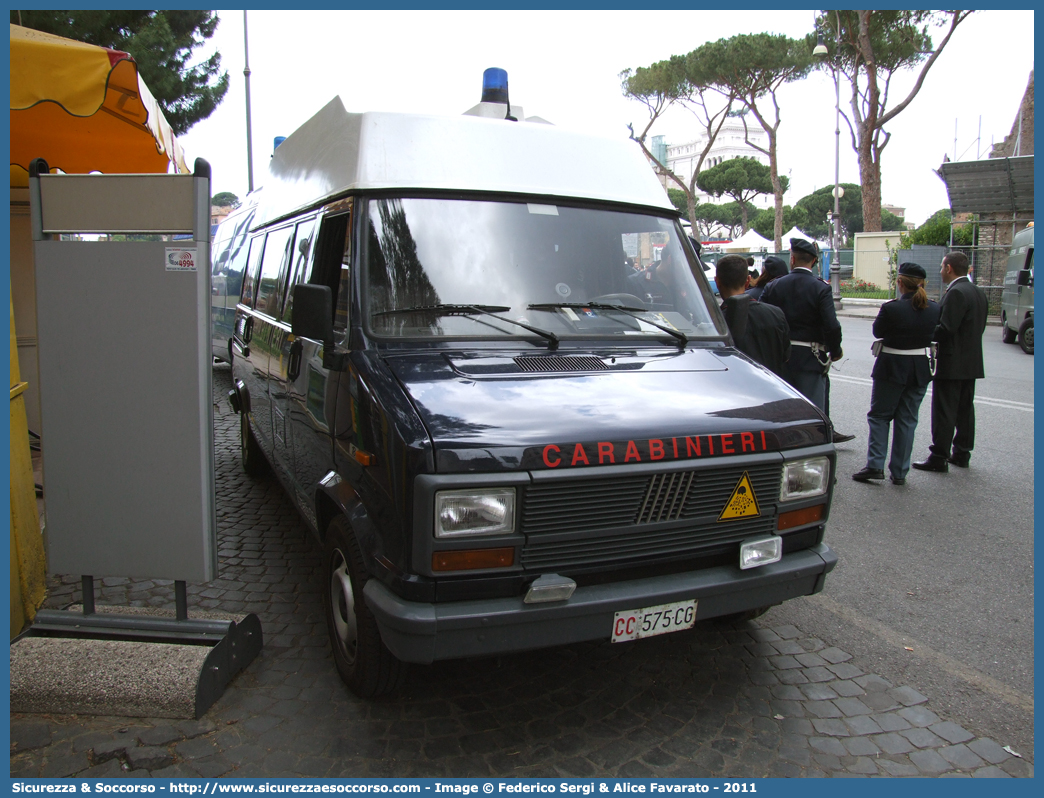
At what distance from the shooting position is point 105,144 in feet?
21.8

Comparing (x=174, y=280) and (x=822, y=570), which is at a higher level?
(x=174, y=280)

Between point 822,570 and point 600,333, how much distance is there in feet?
4.74

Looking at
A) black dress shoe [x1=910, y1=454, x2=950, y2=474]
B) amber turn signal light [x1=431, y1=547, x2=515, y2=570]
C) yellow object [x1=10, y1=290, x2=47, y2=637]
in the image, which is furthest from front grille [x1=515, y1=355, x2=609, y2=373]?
black dress shoe [x1=910, y1=454, x2=950, y2=474]

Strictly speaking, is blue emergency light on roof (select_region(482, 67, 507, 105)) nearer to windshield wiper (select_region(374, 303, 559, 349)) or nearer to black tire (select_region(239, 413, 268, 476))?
windshield wiper (select_region(374, 303, 559, 349))

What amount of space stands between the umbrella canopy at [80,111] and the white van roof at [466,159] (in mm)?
1285

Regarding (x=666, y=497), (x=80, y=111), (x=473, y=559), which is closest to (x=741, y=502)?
(x=666, y=497)

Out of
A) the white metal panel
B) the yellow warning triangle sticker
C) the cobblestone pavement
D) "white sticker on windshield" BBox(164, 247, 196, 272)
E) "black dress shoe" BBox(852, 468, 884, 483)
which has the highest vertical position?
the white metal panel

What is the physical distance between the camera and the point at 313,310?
11.2 ft

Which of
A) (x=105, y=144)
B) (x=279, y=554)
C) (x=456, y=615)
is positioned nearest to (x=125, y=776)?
(x=456, y=615)

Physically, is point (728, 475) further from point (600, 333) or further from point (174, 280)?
point (174, 280)

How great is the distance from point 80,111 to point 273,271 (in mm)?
1415

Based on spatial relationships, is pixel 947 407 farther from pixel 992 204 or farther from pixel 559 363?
pixel 992 204

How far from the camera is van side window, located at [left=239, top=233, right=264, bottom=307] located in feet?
19.7

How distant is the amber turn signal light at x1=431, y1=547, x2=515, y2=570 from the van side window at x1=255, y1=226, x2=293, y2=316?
2.78m
